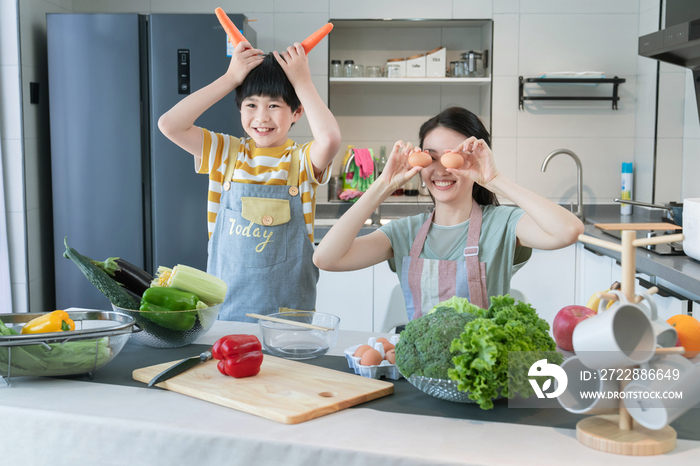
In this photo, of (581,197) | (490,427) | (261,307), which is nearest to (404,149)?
(261,307)

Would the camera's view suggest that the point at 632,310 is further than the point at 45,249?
No

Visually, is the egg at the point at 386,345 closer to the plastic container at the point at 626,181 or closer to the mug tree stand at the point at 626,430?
the mug tree stand at the point at 626,430

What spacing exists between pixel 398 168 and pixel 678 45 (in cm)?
128

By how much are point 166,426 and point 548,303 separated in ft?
7.23

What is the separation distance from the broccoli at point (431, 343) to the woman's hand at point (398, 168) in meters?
0.55

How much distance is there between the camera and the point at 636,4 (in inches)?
121

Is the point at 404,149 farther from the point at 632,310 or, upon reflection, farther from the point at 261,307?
the point at 632,310

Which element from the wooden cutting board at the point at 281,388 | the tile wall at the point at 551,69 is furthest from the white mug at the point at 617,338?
the tile wall at the point at 551,69

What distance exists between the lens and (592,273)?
8.43ft

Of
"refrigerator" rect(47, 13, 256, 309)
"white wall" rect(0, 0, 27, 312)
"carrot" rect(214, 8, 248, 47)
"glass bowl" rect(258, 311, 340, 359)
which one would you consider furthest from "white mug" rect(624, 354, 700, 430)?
"white wall" rect(0, 0, 27, 312)

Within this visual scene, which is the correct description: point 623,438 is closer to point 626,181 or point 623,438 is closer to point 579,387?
point 579,387

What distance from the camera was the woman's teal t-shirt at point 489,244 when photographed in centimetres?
148

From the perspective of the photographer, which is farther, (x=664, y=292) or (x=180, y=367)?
(x=664, y=292)

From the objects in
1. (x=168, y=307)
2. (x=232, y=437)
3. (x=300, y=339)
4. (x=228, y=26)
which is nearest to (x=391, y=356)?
(x=300, y=339)
